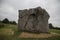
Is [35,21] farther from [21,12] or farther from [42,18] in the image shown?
[21,12]

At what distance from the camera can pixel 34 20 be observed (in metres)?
24.2

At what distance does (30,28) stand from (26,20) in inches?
61.2

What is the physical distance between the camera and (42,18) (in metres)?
24.1

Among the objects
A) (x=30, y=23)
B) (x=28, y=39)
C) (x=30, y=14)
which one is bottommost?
(x=28, y=39)

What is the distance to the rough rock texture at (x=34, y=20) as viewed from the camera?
78.0 ft

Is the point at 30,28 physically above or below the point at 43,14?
below

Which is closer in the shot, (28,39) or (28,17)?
(28,39)

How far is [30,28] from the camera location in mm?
23812

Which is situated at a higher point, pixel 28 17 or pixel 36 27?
pixel 28 17

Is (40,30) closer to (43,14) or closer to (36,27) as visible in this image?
(36,27)

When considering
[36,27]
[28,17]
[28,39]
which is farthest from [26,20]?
[28,39]

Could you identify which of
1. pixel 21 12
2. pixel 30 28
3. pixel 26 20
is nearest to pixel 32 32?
pixel 30 28

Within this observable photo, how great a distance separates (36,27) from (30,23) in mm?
1196

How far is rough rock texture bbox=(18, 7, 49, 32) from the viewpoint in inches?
936
